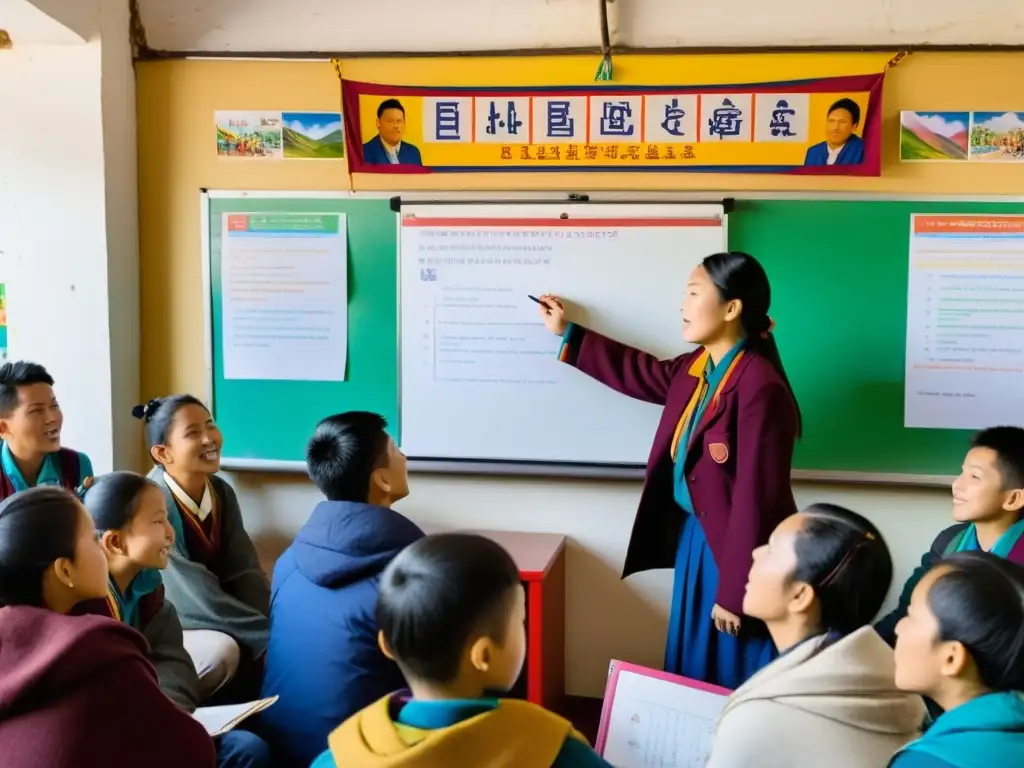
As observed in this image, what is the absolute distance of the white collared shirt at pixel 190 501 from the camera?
2621 mm

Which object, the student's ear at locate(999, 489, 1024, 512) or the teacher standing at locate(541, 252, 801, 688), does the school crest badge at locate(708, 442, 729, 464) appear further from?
the student's ear at locate(999, 489, 1024, 512)

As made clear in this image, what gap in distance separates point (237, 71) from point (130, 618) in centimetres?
186

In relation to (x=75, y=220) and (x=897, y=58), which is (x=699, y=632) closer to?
(x=897, y=58)

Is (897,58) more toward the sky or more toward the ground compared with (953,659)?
more toward the sky

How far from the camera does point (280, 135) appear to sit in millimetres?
2969

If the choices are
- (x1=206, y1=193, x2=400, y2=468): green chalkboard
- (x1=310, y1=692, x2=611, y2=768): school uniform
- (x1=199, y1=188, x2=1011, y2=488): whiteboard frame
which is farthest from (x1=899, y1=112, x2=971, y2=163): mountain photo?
(x1=310, y1=692, x2=611, y2=768): school uniform

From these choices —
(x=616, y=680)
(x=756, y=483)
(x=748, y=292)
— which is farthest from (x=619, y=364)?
(x=616, y=680)

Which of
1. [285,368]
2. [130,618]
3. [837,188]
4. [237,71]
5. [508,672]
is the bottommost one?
[130,618]

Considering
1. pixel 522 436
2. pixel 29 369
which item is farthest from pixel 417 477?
pixel 29 369

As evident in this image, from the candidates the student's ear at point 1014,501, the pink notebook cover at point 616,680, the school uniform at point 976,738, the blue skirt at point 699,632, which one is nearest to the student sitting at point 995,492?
the student's ear at point 1014,501

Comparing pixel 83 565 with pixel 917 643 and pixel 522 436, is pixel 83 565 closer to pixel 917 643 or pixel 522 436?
pixel 917 643

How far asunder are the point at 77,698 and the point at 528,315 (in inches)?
73.7

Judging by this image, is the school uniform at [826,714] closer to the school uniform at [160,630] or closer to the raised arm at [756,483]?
the raised arm at [756,483]

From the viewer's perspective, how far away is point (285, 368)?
9.99ft
